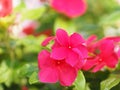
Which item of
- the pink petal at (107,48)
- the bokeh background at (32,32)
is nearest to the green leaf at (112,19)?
the bokeh background at (32,32)

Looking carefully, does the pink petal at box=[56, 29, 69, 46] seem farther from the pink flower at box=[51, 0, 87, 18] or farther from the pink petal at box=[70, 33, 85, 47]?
the pink flower at box=[51, 0, 87, 18]

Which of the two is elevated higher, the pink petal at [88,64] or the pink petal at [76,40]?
the pink petal at [76,40]

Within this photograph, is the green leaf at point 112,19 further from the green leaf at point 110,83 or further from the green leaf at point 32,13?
the green leaf at point 110,83

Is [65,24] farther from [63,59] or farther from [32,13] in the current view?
[63,59]

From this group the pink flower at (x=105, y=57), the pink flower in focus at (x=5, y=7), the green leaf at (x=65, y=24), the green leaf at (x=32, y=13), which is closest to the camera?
the pink flower at (x=105, y=57)

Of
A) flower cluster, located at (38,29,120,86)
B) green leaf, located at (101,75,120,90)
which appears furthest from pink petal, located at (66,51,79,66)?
green leaf, located at (101,75,120,90)

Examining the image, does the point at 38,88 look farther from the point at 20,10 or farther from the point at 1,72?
the point at 20,10

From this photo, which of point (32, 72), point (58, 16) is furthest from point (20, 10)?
point (32, 72)

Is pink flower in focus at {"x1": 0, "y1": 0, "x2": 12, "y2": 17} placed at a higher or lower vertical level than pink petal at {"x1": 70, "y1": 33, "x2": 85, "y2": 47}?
lower

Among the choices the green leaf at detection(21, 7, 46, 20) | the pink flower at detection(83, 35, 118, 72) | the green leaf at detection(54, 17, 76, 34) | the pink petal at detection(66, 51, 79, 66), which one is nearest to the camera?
the pink petal at detection(66, 51, 79, 66)

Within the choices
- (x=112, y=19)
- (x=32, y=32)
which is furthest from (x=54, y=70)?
(x=32, y=32)
